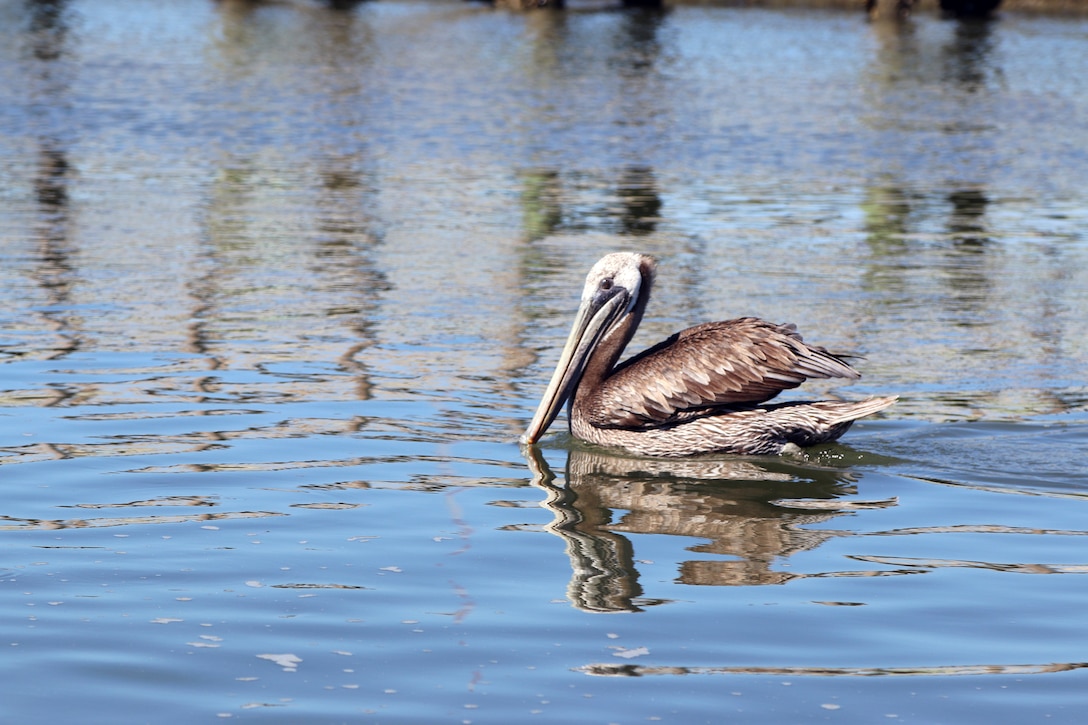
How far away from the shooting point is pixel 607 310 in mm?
7766

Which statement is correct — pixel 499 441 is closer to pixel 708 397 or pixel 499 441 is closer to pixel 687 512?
pixel 708 397

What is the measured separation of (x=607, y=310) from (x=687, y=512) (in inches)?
63.5

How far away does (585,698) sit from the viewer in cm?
424

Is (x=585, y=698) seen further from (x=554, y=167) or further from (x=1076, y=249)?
(x=554, y=167)

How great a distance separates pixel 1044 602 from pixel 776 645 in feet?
3.39

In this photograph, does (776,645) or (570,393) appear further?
(570,393)

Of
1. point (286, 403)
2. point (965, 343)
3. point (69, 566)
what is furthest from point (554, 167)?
point (69, 566)

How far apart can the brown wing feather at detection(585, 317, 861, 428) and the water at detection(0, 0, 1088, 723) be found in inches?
10.7

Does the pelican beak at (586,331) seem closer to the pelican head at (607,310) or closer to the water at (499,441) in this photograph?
the pelican head at (607,310)

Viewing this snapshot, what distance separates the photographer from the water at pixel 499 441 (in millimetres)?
4461

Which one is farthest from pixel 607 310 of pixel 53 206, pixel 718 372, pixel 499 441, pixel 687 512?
pixel 53 206

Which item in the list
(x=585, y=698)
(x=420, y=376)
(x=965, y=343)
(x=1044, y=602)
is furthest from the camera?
(x=965, y=343)

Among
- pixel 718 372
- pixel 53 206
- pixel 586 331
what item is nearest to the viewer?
pixel 718 372

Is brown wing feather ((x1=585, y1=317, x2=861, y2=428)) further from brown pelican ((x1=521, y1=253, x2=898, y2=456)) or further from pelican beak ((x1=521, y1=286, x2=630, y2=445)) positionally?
pelican beak ((x1=521, y1=286, x2=630, y2=445))
